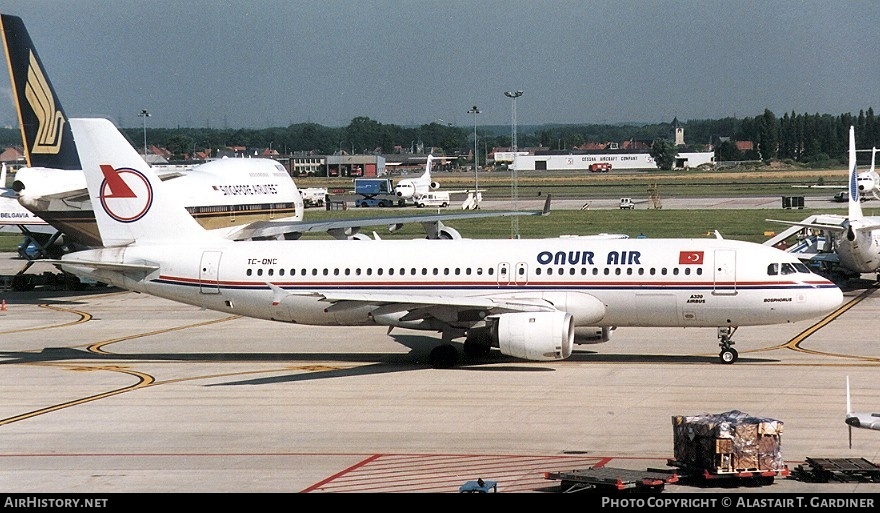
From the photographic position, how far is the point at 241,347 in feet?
143

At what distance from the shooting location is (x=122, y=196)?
134 ft

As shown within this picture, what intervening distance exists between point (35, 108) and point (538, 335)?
32.7 metres

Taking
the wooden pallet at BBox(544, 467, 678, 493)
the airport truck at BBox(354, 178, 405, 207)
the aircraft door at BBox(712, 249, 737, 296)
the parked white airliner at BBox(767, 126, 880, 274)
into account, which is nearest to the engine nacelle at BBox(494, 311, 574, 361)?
the aircraft door at BBox(712, 249, 737, 296)

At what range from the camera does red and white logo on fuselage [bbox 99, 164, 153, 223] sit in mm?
40750

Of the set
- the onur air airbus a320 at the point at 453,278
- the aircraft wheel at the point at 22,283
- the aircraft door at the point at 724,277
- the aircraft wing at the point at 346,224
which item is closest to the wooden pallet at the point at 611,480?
the onur air airbus a320 at the point at 453,278

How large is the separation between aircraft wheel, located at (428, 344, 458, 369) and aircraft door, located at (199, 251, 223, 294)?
8097 millimetres

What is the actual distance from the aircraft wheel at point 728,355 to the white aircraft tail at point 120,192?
18.7 meters

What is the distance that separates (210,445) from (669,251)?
1727cm

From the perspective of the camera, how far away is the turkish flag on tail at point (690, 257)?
37.3 metres

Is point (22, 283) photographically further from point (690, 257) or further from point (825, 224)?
point (825, 224)

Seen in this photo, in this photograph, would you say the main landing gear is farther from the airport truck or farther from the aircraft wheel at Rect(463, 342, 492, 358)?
→ the airport truck
